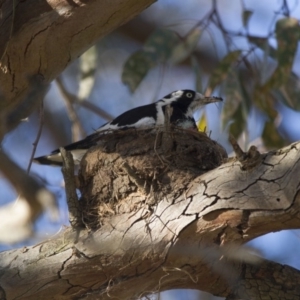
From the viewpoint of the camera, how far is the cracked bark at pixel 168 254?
275 centimetres

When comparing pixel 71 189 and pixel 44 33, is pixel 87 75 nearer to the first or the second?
pixel 44 33

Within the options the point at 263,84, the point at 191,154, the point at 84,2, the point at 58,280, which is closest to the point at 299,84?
the point at 263,84

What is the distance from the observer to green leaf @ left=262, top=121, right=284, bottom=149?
5.10 m

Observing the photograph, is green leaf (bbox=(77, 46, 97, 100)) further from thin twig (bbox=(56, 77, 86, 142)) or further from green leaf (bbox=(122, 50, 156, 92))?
green leaf (bbox=(122, 50, 156, 92))

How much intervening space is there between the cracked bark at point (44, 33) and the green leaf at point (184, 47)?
1.68m

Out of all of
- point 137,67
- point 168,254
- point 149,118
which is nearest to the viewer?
point 168,254

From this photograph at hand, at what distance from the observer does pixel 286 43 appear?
A: 476 centimetres

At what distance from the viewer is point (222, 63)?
5.04 m

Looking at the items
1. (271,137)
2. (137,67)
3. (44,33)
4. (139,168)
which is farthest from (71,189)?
(271,137)

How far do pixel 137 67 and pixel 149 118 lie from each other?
740mm

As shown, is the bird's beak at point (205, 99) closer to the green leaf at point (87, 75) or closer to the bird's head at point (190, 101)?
the bird's head at point (190, 101)

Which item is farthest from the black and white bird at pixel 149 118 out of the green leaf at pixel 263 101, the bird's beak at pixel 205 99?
the green leaf at pixel 263 101

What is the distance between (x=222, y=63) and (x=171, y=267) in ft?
7.87

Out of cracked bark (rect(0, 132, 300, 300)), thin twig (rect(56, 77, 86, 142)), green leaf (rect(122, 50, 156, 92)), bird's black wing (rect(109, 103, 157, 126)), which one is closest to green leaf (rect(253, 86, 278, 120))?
green leaf (rect(122, 50, 156, 92))
